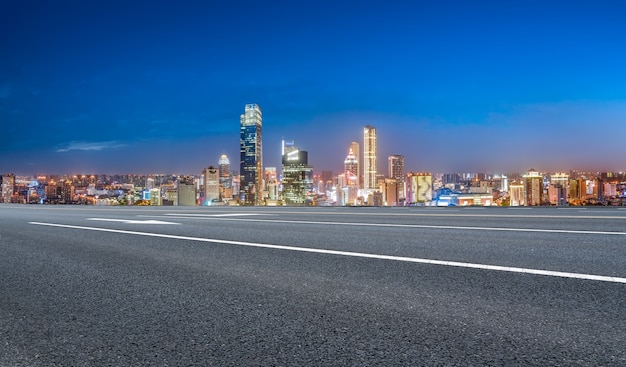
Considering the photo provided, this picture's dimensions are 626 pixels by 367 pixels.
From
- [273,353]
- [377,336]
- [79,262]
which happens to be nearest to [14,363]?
[273,353]

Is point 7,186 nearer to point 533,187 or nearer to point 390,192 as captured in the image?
point 390,192

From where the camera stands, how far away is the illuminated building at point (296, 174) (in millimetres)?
171488

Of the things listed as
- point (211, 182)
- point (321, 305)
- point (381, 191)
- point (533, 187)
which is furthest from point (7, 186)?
point (211, 182)

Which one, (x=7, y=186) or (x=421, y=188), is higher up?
(x=7, y=186)

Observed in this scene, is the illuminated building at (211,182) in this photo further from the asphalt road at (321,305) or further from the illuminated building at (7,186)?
the asphalt road at (321,305)

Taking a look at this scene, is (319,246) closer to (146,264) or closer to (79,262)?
(146,264)

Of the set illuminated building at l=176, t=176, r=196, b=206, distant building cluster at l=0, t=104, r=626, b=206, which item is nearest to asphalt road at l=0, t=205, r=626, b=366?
distant building cluster at l=0, t=104, r=626, b=206

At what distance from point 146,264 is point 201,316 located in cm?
278

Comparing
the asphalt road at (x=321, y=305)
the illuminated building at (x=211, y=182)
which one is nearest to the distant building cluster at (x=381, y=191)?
the illuminated building at (x=211, y=182)

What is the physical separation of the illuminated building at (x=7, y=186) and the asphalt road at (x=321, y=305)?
7350 cm

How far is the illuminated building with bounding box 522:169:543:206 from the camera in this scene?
3575 centimetres

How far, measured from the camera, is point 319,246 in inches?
269

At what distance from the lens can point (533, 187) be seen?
36062 mm

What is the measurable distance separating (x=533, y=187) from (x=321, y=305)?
38027 mm
